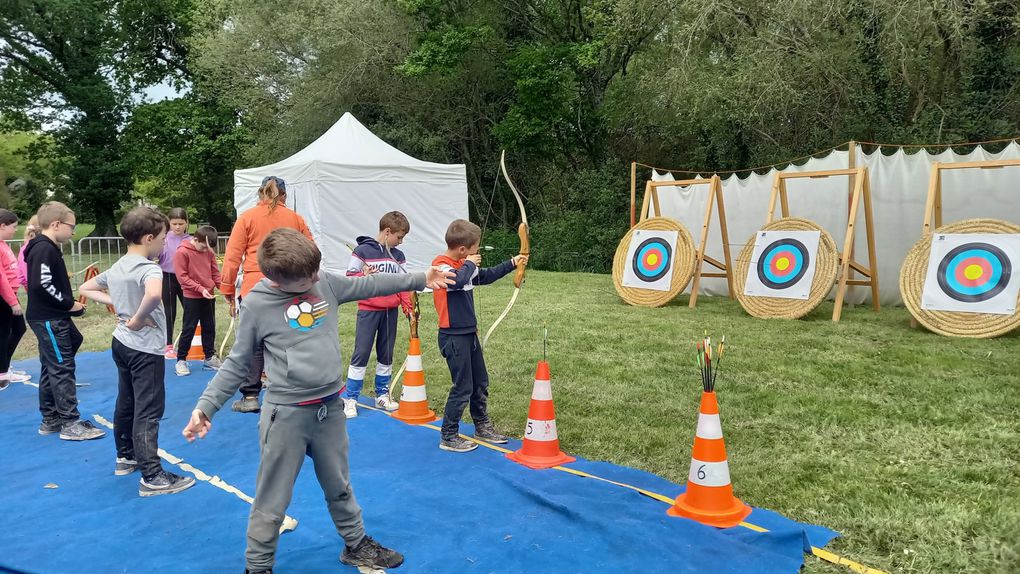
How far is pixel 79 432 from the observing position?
4008 millimetres

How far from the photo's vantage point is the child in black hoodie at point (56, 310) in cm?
388

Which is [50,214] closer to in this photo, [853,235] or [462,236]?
[462,236]

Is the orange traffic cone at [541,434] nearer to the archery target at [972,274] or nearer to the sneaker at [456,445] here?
the sneaker at [456,445]

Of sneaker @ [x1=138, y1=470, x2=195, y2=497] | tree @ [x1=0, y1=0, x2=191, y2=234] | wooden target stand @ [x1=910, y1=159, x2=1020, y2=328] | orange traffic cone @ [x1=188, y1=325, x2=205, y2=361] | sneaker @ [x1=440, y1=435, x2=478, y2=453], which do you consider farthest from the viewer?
tree @ [x1=0, y1=0, x2=191, y2=234]

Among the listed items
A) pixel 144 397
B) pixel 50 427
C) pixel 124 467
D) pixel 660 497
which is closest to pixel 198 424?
pixel 144 397

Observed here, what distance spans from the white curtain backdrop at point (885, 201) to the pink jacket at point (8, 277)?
8.29m

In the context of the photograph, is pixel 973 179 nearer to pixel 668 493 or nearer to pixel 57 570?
pixel 668 493

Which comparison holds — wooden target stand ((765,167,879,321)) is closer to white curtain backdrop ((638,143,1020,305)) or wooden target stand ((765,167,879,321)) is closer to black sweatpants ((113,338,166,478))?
white curtain backdrop ((638,143,1020,305))

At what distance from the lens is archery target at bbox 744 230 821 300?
774 centimetres

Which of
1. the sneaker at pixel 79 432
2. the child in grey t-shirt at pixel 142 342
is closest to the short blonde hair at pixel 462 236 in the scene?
the child in grey t-shirt at pixel 142 342

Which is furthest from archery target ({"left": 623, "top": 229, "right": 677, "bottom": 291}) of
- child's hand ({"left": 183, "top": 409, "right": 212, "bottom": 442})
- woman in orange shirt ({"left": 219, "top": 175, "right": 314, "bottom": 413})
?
child's hand ({"left": 183, "top": 409, "right": 212, "bottom": 442})

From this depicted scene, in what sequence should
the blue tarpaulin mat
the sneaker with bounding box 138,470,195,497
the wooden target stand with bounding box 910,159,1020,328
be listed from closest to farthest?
1. the blue tarpaulin mat
2. the sneaker with bounding box 138,470,195,497
3. the wooden target stand with bounding box 910,159,1020,328

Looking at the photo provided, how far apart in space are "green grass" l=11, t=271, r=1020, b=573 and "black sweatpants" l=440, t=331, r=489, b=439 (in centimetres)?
43

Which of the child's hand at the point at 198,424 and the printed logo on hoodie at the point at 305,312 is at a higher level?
the printed logo on hoodie at the point at 305,312
